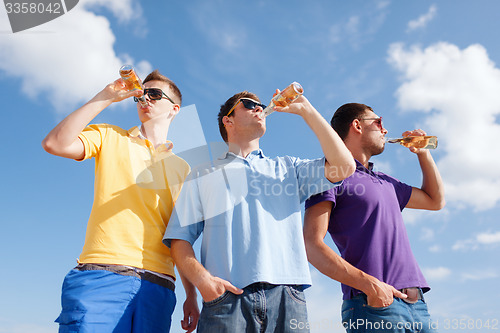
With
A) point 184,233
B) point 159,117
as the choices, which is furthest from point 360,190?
point 159,117

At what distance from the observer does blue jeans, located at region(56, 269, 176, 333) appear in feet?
9.47

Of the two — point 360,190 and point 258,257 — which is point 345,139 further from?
point 258,257

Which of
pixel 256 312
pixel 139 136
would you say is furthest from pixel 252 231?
pixel 139 136

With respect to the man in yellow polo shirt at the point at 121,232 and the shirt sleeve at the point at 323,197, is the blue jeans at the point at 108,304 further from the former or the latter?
the shirt sleeve at the point at 323,197

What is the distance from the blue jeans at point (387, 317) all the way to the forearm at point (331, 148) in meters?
1.05

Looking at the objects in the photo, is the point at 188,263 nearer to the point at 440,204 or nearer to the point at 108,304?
the point at 108,304

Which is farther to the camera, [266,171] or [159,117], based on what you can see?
[159,117]

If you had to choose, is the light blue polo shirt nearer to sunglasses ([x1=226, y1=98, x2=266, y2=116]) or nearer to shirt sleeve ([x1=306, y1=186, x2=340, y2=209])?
shirt sleeve ([x1=306, y1=186, x2=340, y2=209])

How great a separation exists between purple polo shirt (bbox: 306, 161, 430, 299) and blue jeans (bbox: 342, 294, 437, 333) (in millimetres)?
120

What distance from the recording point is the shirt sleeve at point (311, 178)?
11.1 feet

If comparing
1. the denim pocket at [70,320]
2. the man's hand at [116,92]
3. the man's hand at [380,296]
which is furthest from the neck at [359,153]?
the denim pocket at [70,320]

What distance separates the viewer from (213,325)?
9.38ft

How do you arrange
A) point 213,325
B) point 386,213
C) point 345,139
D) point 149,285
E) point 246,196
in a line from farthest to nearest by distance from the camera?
point 345,139, point 386,213, point 246,196, point 149,285, point 213,325

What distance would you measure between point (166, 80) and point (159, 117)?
47 centimetres
